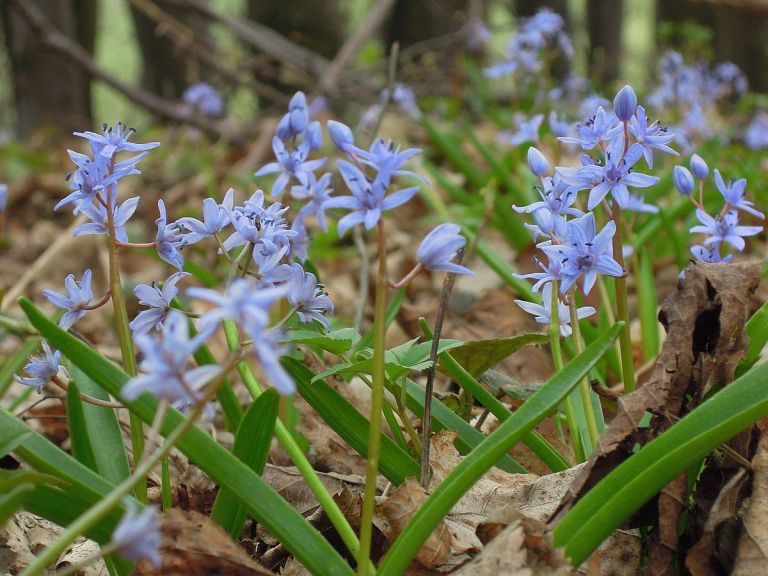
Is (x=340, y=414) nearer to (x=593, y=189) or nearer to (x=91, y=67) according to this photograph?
(x=593, y=189)

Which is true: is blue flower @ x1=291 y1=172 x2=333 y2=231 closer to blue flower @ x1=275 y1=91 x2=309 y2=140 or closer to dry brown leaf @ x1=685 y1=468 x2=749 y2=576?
blue flower @ x1=275 y1=91 x2=309 y2=140

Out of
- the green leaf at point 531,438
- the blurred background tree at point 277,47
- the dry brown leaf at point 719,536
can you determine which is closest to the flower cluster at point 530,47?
the blurred background tree at point 277,47

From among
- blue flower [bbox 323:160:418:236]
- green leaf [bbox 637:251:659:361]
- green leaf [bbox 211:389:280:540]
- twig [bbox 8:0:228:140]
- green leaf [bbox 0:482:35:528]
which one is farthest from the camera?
twig [bbox 8:0:228:140]

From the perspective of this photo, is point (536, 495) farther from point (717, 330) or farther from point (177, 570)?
point (177, 570)

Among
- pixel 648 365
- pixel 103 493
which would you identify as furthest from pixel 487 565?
pixel 648 365

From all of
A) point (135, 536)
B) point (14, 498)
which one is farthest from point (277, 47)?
point (135, 536)

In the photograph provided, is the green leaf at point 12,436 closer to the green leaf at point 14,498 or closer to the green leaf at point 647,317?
the green leaf at point 14,498

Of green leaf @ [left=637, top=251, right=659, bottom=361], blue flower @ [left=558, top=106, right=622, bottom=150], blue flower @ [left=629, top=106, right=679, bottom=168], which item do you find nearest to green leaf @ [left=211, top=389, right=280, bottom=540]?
blue flower @ [left=558, top=106, right=622, bottom=150]
